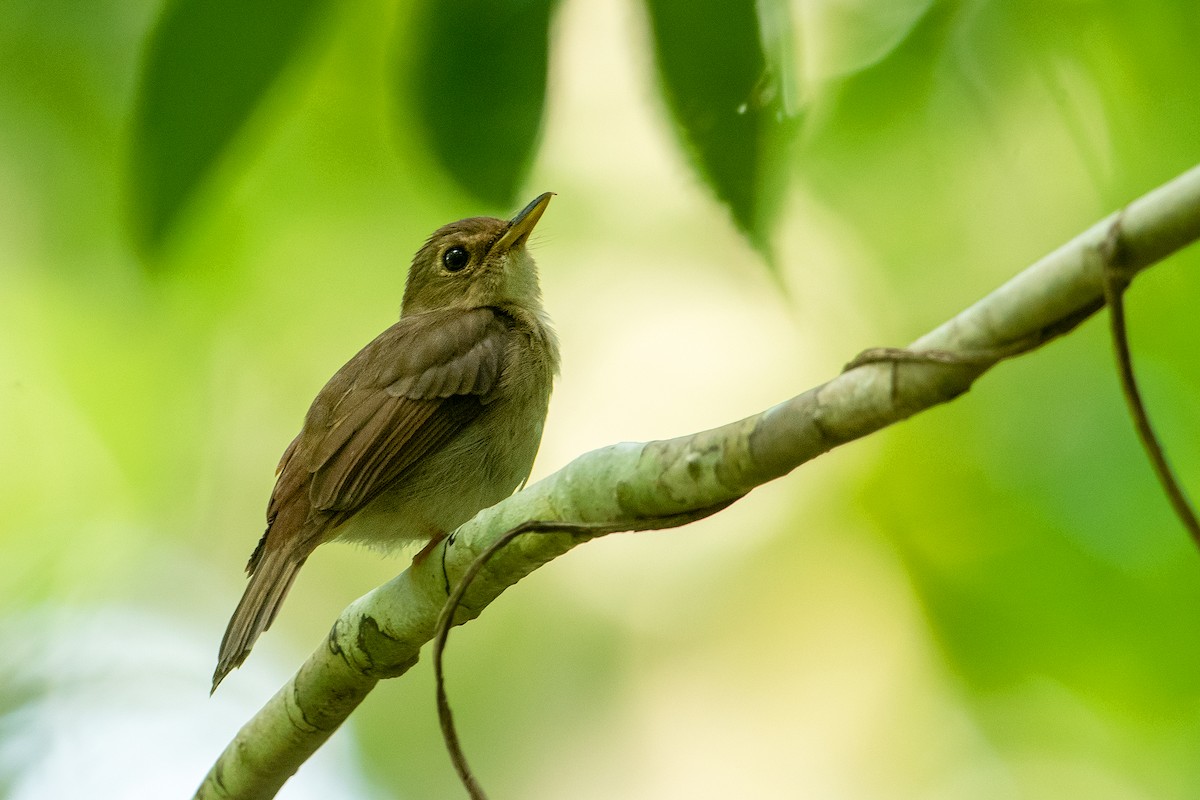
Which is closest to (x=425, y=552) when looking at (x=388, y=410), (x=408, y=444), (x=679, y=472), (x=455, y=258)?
(x=408, y=444)

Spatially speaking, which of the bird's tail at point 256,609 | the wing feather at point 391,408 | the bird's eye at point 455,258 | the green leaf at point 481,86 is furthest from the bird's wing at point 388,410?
the green leaf at point 481,86

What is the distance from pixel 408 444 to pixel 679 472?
6.68ft

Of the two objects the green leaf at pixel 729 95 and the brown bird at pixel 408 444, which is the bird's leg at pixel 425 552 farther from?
the green leaf at pixel 729 95

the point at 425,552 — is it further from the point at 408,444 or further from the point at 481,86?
the point at 481,86

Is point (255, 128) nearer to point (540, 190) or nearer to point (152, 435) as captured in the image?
point (540, 190)

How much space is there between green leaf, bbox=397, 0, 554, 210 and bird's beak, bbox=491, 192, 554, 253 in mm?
2936

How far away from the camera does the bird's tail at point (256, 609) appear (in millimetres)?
3703

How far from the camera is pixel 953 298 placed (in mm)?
6391

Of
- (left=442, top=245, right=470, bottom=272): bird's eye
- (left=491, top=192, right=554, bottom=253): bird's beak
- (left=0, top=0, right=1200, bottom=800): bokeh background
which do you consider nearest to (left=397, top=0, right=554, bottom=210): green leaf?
(left=0, top=0, right=1200, bottom=800): bokeh background

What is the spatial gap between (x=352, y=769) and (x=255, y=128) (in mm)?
6182

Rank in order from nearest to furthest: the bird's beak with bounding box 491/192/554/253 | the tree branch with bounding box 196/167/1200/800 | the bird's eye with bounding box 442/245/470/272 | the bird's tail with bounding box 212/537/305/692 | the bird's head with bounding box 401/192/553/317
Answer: the tree branch with bounding box 196/167/1200/800 → the bird's tail with bounding box 212/537/305/692 → the bird's beak with bounding box 491/192/554/253 → the bird's head with bounding box 401/192/553/317 → the bird's eye with bounding box 442/245/470/272

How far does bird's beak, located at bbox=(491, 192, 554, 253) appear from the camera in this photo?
5156 millimetres

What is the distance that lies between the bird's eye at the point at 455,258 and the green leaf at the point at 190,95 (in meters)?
3.42

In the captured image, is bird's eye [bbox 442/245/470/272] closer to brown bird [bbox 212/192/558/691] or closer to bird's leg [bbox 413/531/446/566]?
brown bird [bbox 212/192/558/691]
